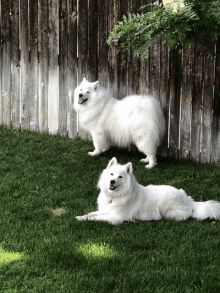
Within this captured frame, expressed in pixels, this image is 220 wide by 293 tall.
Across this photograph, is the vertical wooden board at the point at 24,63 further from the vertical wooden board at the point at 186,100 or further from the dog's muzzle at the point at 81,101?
the vertical wooden board at the point at 186,100

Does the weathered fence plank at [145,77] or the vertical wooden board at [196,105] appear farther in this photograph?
the weathered fence plank at [145,77]

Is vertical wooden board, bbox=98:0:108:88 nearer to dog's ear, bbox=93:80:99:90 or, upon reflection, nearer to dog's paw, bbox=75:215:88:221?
dog's ear, bbox=93:80:99:90

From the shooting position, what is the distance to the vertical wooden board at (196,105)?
5.80 m

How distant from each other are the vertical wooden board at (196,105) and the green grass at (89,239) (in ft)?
1.22

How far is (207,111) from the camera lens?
589 centimetres

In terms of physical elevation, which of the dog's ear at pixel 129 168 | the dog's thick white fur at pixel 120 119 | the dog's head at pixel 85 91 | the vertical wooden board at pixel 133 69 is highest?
the vertical wooden board at pixel 133 69

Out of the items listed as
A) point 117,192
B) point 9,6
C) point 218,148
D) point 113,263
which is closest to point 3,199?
point 117,192

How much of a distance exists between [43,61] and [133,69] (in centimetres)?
192

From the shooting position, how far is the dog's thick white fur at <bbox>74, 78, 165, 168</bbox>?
5789 millimetres

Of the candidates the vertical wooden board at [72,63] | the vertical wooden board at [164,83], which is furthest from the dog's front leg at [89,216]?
the vertical wooden board at [72,63]

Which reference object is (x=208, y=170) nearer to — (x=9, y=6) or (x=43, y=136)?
(x=43, y=136)

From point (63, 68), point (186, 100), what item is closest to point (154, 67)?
point (186, 100)

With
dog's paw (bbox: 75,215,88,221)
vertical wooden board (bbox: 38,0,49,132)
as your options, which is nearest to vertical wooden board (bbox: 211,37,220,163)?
dog's paw (bbox: 75,215,88,221)

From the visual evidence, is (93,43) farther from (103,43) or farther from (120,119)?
(120,119)
